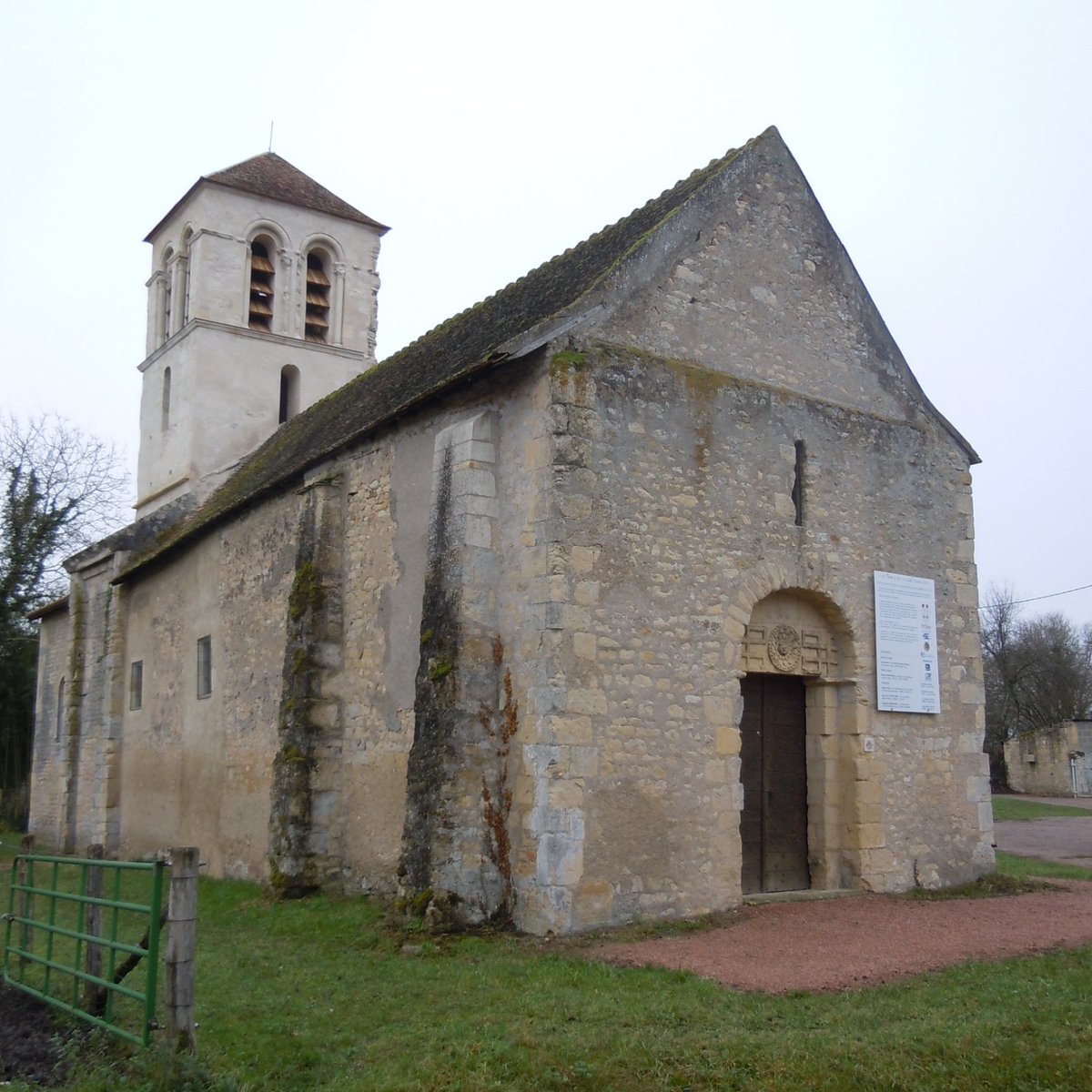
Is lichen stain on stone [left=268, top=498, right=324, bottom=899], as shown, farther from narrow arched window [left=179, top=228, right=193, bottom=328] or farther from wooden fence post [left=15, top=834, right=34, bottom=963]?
narrow arched window [left=179, top=228, right=193, bottom=328]

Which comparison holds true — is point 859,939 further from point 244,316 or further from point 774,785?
point 244,316

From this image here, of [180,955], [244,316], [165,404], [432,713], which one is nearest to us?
[180,955]

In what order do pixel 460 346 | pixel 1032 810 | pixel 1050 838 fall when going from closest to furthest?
pixel 460 346 → pixel 1050 838 → pixel 1032 810

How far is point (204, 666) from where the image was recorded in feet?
57.2

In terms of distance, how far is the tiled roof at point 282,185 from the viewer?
72.9ft

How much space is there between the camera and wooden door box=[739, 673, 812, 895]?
1217 cm

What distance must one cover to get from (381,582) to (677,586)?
3.58 m

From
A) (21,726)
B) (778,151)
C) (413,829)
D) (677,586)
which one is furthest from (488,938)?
(21,726)

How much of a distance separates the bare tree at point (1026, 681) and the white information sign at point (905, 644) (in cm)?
3418

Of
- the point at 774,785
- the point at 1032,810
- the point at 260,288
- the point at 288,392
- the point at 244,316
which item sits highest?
the point at 260,288

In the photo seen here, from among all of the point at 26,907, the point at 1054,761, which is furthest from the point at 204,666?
the point at 1054,761

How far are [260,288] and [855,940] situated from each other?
17266 mm

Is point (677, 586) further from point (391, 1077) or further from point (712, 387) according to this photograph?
point (391, 1077)

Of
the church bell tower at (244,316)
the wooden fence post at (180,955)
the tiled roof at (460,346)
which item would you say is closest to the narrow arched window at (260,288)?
the church bell tower at (244,316)
